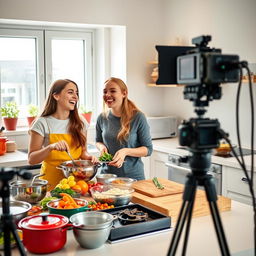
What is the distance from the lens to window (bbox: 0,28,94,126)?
4336mm

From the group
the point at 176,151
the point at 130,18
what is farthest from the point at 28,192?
the point at 130,18

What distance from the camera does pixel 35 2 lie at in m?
4.01

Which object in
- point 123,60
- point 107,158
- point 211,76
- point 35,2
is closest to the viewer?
point 211,76

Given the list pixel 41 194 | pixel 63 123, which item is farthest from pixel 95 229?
pixel 63 123

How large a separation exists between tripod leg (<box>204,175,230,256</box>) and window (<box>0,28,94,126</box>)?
3376mm

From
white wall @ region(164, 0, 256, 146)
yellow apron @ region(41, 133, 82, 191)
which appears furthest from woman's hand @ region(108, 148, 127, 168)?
white wall @ region(164, 0, 256, 146)

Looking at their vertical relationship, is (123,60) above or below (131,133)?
above

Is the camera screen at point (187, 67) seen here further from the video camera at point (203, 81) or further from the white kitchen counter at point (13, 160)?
the white kitchen counter at point (13, 160)

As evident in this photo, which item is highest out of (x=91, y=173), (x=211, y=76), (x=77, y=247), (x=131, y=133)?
(x=211, y=76)

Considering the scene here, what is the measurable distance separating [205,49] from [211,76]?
0.11 m

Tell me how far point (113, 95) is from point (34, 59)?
1892 millimetres

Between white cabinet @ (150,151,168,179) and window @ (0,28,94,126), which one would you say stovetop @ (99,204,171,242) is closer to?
white cabinet @ (150,151,168,179)

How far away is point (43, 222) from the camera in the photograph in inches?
64.3

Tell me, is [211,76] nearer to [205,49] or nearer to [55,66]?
[205,49]
